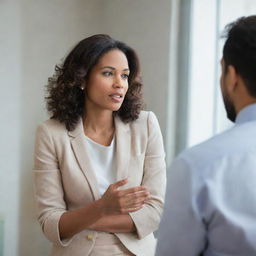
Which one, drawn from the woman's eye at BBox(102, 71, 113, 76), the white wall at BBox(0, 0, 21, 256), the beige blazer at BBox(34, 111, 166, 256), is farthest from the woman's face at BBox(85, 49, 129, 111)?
the white wall at BBox(0, 0, 21, 256)

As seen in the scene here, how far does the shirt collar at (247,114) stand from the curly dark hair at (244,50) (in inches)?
1.3

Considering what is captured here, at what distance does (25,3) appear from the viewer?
3100mm

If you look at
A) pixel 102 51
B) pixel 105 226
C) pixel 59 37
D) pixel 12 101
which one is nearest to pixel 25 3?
pixel 59 37

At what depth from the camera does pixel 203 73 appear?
2.97 meters

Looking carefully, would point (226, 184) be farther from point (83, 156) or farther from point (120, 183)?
point (83, 156)

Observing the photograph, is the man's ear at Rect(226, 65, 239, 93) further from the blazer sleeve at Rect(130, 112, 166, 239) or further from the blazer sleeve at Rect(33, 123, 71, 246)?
the blazer sleeve at Rect(33, 123, 71, 246)

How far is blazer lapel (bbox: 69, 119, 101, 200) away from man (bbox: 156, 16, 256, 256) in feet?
2.45

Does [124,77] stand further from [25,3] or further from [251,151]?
[25,3]

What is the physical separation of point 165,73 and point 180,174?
6.77ft

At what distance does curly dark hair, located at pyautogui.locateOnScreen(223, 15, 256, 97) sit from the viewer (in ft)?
3.20

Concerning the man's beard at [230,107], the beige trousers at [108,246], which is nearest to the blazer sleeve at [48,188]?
the beige trousers at [108,246]

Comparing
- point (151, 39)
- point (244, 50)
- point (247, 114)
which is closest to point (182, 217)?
point (247, 114)

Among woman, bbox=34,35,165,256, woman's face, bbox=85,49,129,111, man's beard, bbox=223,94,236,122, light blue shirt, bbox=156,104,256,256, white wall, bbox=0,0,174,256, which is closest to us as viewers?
light blue shirt, bbox=156,104,256,256

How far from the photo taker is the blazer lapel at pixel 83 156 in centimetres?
174
